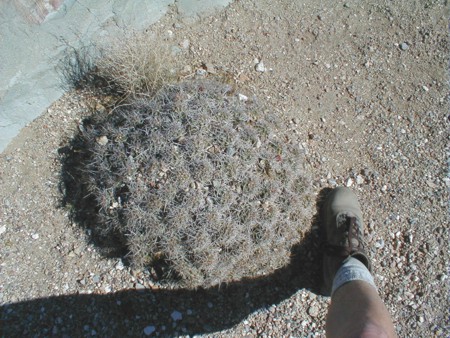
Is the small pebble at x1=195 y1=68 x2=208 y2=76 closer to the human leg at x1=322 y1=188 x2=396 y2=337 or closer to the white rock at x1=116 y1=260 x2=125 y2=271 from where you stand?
the human leg at x1=322 y1=188 x2=396 y2=337

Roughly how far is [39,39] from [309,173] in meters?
1.85

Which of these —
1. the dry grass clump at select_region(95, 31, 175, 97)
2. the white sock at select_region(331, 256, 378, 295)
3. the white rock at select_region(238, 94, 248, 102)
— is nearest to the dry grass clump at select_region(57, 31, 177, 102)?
the dry grass clump at select_region(95, 31, 175, 97)

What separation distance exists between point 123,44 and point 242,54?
2.88ft

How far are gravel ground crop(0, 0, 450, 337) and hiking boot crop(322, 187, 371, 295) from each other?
0.09 m

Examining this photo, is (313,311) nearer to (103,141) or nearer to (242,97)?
(242,97)

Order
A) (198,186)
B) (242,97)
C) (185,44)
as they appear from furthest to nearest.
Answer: (185,44) → (242,97) → (198,186)

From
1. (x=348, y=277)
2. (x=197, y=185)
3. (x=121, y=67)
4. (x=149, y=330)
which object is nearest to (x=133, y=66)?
(x=121, y=67)

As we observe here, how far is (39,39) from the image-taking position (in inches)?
112

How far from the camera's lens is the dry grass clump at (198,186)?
2480 mm

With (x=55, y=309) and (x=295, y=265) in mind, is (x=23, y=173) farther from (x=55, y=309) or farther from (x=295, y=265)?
(x=295, y=265)

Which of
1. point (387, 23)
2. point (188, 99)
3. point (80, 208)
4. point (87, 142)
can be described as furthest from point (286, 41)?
point (80, 208)

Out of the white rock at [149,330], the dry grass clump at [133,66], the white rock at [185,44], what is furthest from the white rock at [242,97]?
the white rock at [149,330]

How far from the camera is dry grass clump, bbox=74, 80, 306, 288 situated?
2.48m

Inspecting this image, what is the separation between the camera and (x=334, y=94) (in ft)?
11.1
